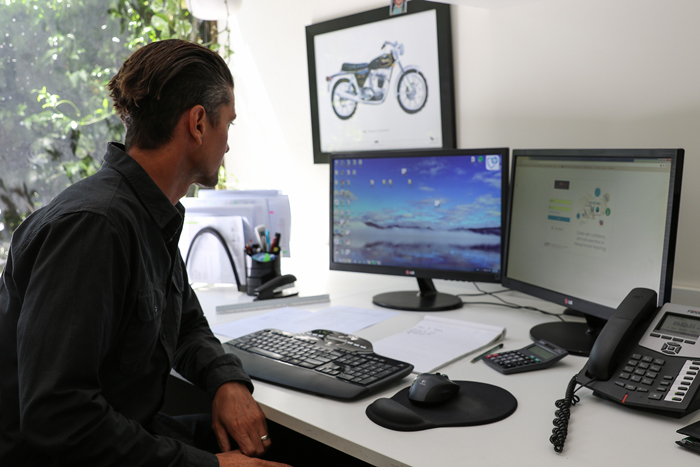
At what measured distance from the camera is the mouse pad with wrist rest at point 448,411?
3.13 feet

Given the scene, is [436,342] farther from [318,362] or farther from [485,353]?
[318,362]

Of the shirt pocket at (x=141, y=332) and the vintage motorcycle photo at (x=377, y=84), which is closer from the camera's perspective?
the shirt pocket at (x=141, y=332)

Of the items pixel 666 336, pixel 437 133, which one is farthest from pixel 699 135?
pixel 437 133

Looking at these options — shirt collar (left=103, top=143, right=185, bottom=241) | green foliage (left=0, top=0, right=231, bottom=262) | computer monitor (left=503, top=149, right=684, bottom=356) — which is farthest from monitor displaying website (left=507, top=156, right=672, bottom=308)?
green foliage (left=0, top=0, right=231, bottom=262)

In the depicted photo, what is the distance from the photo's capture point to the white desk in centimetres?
85

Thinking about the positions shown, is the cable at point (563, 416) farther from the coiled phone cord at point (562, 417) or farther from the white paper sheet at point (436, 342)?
the white paper sheet at point (436, 342)

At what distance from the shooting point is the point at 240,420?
A: 111 cm

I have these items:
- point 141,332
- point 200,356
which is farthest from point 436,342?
point 141,332

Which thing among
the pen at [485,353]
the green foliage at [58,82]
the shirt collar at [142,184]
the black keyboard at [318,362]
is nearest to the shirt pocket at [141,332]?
the shirt collar at [142,184]

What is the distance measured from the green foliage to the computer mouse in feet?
6.47

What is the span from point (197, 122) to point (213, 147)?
7 centimetres

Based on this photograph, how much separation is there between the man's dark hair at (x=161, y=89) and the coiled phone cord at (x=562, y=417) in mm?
839

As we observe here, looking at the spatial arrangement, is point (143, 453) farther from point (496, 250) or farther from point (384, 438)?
point (496, 250)

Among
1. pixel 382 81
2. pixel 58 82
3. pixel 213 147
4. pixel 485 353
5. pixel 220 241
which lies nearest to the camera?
pixel 213 147
